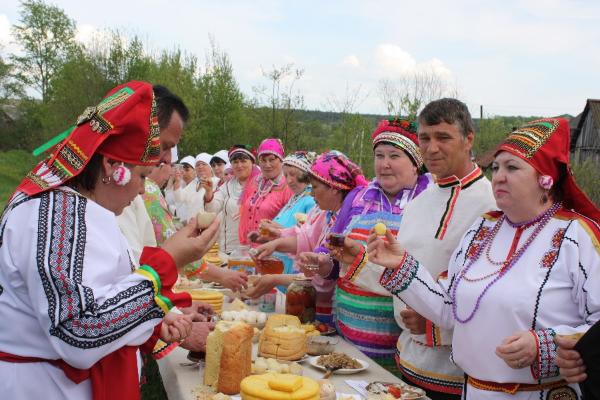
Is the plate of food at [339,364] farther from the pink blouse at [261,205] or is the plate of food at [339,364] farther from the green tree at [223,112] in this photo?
the green tree at [223,112]

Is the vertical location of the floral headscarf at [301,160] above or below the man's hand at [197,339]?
above

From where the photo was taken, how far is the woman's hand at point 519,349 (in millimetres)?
2008

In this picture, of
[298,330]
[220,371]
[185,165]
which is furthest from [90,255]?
[185,165]

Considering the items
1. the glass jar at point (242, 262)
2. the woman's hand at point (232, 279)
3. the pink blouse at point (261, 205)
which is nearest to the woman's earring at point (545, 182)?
the woman's hand at point (232, 279)

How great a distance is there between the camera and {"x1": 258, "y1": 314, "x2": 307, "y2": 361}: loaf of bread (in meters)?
2.81

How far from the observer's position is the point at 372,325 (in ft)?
10.4

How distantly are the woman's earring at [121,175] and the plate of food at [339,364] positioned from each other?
1.45 metres

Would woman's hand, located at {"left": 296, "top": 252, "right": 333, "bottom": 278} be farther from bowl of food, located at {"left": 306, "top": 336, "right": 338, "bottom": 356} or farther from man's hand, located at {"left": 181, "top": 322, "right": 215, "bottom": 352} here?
man's hand, located at {"left": 181, "top": 322, "right": 215, "bottom": 352}

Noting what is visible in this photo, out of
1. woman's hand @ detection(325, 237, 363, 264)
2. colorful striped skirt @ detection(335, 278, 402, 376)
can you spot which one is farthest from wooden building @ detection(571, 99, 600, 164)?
woman's hand @ detection(325, 237, 363, 264)

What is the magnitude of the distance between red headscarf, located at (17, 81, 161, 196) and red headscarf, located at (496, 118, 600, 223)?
1435 millimetres

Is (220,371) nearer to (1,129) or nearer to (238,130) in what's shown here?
(238,130)

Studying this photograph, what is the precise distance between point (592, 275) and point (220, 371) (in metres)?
1.57

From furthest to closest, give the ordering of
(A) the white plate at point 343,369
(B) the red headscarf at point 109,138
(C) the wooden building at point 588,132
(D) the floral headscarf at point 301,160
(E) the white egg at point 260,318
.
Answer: (C) the wooden building at point 588,132 → (D) the floral headscarf at point 301,160 → (E) the white egg at point 260,318 → (A) the white plate at point 343,369 → (B) the red headscarf at point 109,138

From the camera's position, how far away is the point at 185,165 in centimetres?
1324
